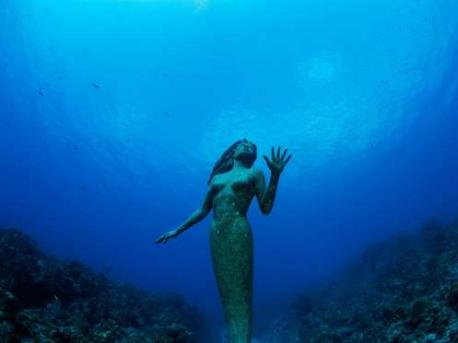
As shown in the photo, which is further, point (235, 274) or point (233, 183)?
point (233, 183)

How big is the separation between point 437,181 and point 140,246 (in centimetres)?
7151

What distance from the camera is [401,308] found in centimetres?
597

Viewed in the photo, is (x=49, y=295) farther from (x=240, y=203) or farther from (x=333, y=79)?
(x=333, y=79)

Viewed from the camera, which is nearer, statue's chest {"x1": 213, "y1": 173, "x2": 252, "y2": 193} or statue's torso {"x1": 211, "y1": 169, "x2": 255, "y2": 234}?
statue's torso {"x1": 211, "y1": 169, "x2": 255, "y2": 234}

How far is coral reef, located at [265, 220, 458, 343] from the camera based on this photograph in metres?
4.57

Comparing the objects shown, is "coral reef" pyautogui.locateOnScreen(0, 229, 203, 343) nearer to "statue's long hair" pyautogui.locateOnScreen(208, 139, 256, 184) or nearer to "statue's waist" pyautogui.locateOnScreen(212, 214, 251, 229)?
"statue's waist" pyautogui.locateOnScreen(212, 214, 251, 229)

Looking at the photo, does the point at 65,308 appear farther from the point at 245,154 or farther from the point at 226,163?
the point at 245,154

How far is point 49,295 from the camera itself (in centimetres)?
→ 1196

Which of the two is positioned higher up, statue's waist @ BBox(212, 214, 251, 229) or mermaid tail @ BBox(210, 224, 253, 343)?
statue's waist @ BBox(212, 214, 251, 229)

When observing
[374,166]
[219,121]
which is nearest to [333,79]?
[219,121]

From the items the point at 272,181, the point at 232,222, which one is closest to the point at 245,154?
the point at 272,181

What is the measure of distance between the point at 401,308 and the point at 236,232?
277 cm

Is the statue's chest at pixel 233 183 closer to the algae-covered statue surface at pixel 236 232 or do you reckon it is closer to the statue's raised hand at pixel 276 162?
the algae-covered statue surface at pixel 236 232

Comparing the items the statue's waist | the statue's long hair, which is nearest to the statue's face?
the statue's long hair
